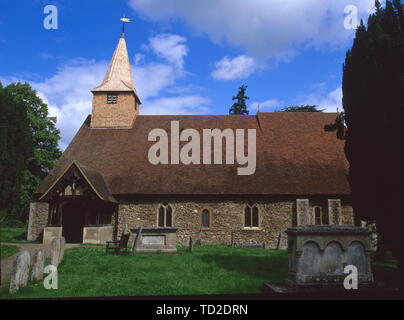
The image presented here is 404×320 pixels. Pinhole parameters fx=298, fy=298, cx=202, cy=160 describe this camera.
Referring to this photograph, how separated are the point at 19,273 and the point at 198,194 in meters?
13.5

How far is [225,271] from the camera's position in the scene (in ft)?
32.8

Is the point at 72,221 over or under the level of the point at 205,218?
under

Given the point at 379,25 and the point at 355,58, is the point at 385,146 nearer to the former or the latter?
the point at 355,58

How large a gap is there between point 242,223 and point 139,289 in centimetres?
1344

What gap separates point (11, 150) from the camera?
905cm

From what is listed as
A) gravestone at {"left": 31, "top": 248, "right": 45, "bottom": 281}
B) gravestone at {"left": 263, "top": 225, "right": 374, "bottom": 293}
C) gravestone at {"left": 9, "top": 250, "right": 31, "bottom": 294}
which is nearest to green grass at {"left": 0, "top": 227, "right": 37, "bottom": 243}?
gravestone at {"left": 31, "top": 248, "right": 45, "bottom": 281}

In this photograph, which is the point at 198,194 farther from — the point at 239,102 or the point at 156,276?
the point at 239,102

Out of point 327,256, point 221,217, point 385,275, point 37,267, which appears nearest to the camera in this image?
point 327,256

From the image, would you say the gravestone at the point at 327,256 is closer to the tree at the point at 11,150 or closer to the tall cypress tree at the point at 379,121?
the tall cypress tree at the point at 379,121

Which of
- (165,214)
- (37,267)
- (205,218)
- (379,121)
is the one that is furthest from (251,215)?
(37,267)

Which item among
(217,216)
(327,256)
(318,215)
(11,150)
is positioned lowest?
(327,256)

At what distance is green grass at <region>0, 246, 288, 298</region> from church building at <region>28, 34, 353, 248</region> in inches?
286

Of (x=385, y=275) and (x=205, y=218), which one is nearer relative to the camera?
(x=385, y=275)
